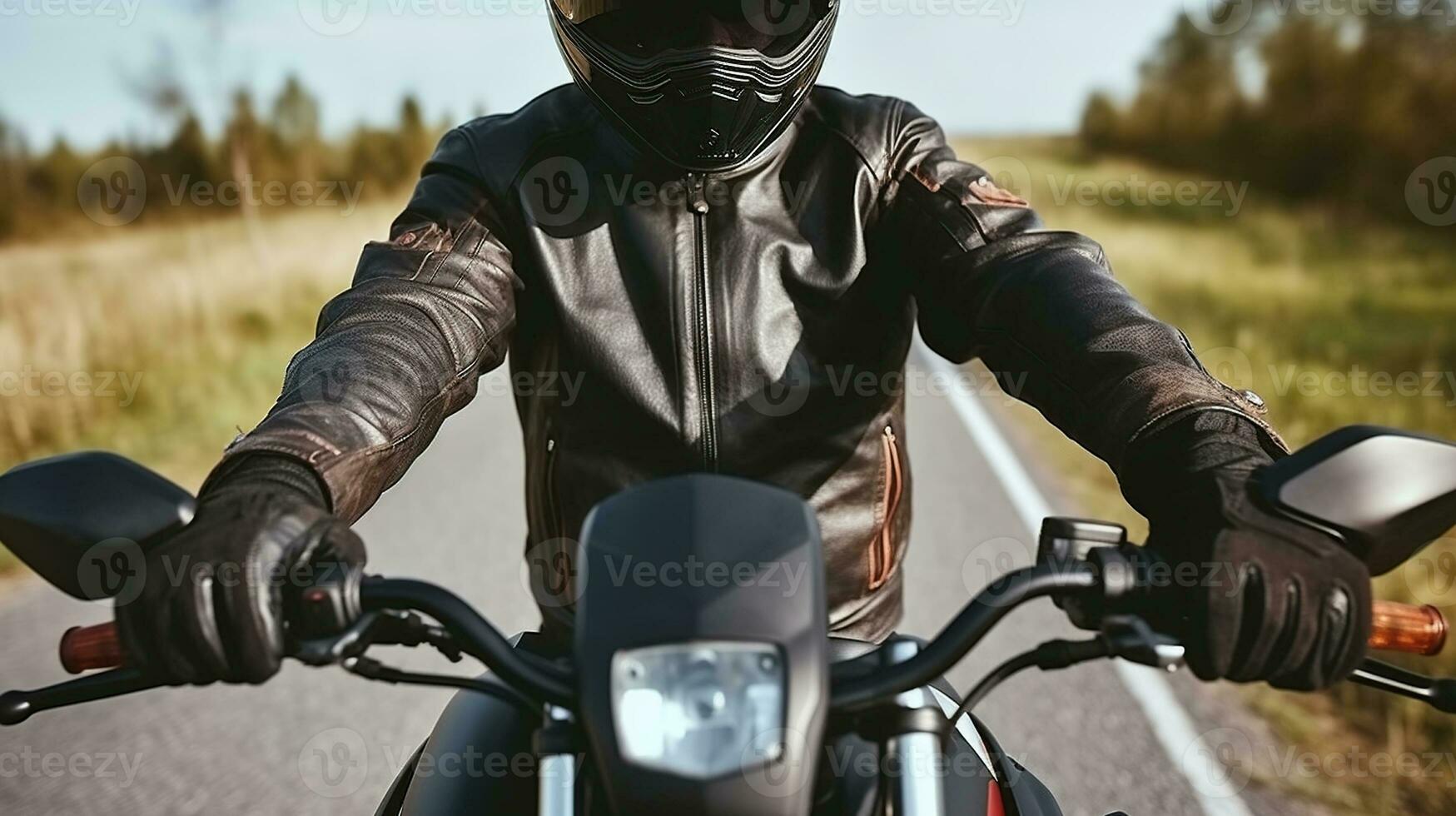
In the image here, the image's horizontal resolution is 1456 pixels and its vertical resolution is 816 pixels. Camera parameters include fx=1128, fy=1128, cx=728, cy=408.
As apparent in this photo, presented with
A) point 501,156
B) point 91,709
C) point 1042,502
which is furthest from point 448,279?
point 1042,502

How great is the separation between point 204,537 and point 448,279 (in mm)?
839

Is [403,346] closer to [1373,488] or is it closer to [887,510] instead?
[887,510]

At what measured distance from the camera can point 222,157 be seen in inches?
816

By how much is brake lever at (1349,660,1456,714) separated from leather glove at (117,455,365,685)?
1.04m

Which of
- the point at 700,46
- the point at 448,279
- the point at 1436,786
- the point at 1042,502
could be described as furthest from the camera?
the point at 1042,502

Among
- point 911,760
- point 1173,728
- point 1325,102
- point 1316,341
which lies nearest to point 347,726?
point 1173,728

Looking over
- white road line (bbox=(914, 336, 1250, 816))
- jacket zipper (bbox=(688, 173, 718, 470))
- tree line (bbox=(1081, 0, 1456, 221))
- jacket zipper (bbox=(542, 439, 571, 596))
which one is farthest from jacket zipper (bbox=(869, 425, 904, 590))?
tree line (bbox=(1081, 0, 1456, 221))

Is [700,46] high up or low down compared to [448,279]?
up

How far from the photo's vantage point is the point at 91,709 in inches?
138

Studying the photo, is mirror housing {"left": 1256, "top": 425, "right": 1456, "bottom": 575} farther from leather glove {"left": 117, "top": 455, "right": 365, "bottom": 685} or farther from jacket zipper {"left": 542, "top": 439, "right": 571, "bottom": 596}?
jacket zipper {"left": 542, "top": 439, "right": 571, "bottom": 596}

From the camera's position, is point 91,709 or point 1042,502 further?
point 1042,502

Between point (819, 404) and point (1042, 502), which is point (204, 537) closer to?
point (819, 404)

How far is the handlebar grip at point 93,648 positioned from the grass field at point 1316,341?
245 centimetres

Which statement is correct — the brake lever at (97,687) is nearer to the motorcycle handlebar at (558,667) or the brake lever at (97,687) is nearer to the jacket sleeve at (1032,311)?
the motorcycle handlebar at (558,667)
